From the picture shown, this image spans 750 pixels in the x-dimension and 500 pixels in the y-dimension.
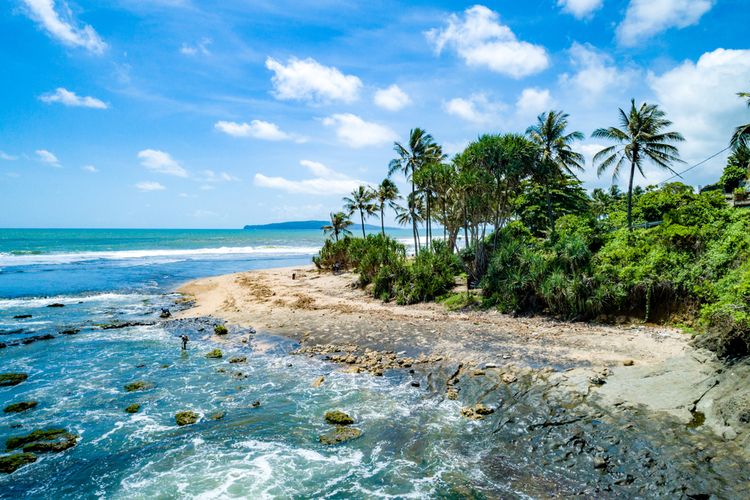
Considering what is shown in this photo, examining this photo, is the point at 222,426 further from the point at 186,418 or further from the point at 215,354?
the point at 215,354

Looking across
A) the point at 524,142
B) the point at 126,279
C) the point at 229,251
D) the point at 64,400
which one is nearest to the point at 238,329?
the point at 64,400

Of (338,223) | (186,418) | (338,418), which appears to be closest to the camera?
(338,418)

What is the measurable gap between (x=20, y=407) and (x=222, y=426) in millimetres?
7062

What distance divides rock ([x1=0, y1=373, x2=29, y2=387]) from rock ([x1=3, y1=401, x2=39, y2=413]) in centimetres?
277

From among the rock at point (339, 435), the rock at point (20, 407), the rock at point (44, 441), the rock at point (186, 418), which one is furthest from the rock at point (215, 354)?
the rock at point (339, 435)

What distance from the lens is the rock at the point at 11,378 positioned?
14547 mm

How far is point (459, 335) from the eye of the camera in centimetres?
1727

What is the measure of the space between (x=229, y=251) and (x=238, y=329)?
67.8 meters

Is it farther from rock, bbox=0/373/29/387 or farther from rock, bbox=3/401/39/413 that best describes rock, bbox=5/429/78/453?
rock, bbox=0/373/29/387

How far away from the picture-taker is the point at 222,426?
11320 mm

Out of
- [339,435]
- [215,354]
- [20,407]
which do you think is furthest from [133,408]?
[339,435]

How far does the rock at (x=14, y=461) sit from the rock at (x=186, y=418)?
3290mm

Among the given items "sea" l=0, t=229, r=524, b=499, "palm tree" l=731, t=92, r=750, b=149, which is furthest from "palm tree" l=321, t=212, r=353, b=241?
"palm tree" l=731, t=92, r=750, b=149

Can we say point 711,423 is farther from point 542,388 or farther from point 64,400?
point 64,400
